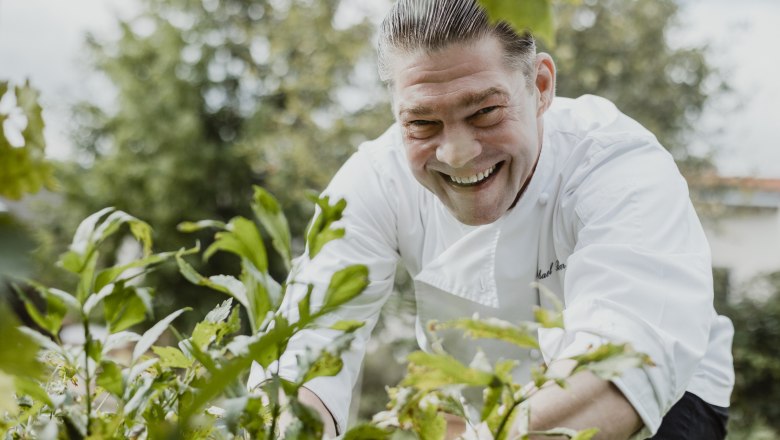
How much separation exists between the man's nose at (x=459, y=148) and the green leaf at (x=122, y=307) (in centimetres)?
119

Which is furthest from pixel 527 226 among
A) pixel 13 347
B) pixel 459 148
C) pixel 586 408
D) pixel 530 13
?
pixel 13 347

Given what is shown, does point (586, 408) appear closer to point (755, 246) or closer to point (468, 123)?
point (468, 123)

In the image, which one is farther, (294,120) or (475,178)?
(294,120)

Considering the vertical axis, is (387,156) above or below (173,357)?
below

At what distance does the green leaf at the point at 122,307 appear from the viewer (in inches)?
27.5

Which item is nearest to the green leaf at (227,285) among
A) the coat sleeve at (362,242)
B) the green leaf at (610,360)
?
the green leaf at (610,360)

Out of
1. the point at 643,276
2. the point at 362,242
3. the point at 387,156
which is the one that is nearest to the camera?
the point at 643,276

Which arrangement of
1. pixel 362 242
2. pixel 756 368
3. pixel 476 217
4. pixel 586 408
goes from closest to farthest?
pixel 586 408 < pixel 476 217 < pixel 362 242 < pixel 756 368

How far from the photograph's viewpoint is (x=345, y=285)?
652 millimetres

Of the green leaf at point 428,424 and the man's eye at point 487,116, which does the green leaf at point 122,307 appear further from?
the man's eye at point 487,116

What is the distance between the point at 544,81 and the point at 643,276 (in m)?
0.78

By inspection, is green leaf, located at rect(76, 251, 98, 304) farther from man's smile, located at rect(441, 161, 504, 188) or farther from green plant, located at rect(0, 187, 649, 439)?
man's smile, located at rect(441, 161, 504, 188)

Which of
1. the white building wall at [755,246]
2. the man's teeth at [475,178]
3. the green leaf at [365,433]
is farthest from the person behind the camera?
the white building wall at [755,246]

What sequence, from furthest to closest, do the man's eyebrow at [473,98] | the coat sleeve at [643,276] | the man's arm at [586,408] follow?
the man's eyebrow at [473,98]
the coat sleeve at [643,276]
the man's arm at [586,408]
